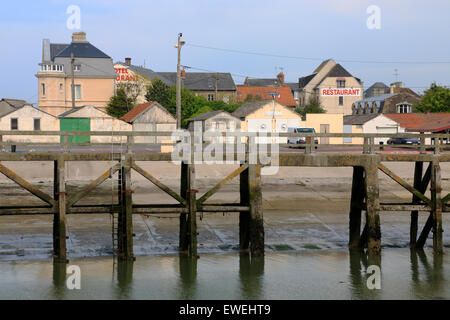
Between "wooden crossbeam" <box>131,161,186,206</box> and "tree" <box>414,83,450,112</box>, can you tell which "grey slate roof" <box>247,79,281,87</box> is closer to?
"tree" <box>414,83,450,112</box>

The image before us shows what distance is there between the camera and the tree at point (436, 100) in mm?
79688

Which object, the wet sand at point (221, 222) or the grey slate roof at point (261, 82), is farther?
the grey slate roof at point (261, 82)

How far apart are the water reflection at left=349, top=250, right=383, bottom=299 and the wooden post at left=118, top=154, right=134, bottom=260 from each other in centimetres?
591

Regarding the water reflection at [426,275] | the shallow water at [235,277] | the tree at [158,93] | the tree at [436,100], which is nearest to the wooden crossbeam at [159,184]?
the shallow water at [235,277]

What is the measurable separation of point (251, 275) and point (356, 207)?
446 cm

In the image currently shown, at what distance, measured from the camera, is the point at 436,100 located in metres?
80.6

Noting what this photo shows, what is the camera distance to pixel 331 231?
2145cm

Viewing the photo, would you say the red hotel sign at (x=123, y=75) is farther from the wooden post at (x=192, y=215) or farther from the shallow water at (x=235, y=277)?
the shallow water at (x=235, y=277)

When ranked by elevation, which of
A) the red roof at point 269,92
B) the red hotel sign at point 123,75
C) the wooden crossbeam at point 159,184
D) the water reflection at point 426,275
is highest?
the red hotel sign at point 123,75

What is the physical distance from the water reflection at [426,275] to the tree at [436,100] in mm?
63805

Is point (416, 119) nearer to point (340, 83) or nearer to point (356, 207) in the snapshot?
point (340, 83)
